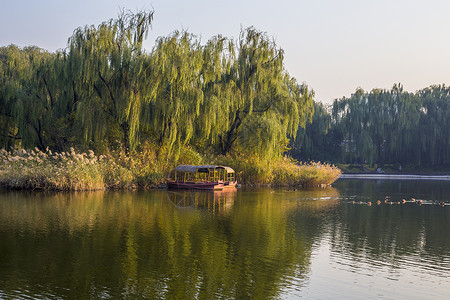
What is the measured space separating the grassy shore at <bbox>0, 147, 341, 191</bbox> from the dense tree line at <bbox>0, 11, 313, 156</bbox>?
41.5 inches

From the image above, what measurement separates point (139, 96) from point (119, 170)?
184 inches

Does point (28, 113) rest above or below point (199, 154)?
above

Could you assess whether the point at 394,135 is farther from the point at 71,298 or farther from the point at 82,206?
the point at 71,298

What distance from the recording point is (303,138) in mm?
72000

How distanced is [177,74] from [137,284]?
23.9m

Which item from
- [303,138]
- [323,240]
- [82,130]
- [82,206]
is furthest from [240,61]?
[303,138]

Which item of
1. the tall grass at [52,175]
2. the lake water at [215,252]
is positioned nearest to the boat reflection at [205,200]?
the lake water at [215,252]

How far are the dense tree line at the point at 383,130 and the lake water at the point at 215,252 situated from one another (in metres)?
48.3

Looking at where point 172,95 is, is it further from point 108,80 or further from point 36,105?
point 36,105

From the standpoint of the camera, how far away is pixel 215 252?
12.4 m

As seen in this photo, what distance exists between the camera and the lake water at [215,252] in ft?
30.3

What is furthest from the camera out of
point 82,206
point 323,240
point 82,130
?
point 82,130

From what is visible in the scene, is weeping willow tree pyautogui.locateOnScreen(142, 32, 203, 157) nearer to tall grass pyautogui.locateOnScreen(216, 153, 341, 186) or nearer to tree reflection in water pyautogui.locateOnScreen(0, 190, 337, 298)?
tall grass pyautogui.locateOnScreen(216, 153, 341, 186)

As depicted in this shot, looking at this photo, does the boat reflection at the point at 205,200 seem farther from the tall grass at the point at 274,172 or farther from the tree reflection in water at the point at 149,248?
the tall grass at the point at 274,172
